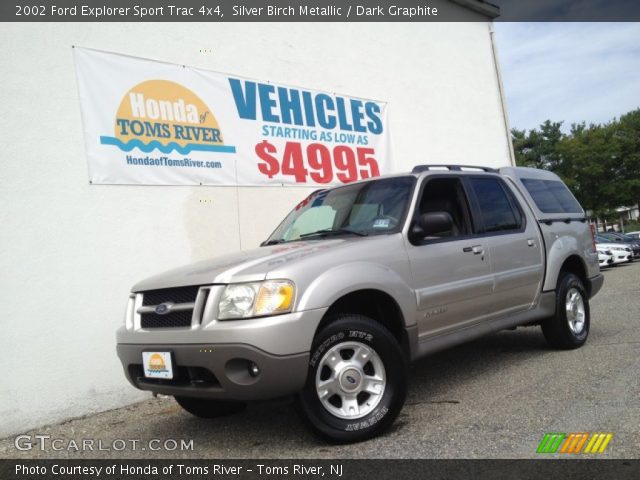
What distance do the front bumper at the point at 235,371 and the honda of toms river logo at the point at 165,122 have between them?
10.9ft

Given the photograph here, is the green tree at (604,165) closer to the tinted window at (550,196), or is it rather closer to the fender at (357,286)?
the tinted window at (550,196)

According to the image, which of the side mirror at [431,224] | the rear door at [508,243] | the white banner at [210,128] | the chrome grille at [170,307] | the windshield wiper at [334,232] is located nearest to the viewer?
the chrome grille at [170,307]

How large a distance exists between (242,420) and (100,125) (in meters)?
3.33

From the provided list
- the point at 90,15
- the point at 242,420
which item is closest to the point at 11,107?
the point at 90,15

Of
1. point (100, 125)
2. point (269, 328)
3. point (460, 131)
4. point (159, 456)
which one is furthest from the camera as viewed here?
point (460, 131)

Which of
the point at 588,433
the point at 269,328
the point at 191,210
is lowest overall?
the point at 588,433

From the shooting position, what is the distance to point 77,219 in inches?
218

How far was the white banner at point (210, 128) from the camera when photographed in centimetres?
589

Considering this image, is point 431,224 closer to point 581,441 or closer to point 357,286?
point 357,286

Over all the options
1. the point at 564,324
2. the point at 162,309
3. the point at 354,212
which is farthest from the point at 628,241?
the point at 162,309

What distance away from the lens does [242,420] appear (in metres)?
4.48

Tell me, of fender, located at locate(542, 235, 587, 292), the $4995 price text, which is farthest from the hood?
the $4995 price text

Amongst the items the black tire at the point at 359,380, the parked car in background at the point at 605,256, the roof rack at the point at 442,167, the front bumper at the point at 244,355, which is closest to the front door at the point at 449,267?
the roof rack at the point at 442,167
